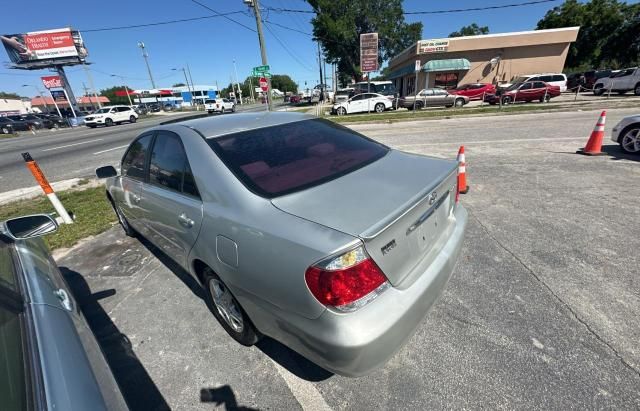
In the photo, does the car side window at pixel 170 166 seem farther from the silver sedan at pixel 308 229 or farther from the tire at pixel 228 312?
the tire at pixel 228 312

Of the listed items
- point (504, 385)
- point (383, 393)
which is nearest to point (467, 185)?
point (504, 385)

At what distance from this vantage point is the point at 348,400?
1821mm

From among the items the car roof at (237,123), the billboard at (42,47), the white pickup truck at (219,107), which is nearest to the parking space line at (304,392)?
the car roof at (237,123)

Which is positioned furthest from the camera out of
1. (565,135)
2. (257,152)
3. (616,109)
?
(616,109)

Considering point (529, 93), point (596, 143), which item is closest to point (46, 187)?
point (596, 143)

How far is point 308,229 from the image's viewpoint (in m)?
1.48

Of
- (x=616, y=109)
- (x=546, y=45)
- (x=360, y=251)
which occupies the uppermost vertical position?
(x=546, y=45)

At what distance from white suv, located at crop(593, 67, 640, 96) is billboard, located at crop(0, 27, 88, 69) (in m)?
55.9

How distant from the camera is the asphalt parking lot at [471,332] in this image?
182cm

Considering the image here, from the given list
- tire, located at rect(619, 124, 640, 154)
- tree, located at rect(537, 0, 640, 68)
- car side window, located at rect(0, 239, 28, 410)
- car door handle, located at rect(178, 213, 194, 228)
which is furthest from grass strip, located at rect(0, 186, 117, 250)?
tree, located at rect(537, 0, 640, 68)

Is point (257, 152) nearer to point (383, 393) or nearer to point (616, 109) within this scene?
point (383, 393)

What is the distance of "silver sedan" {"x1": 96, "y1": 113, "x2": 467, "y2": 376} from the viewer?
1.44 meters

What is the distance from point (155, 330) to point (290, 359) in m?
1.29

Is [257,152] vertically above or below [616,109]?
above
